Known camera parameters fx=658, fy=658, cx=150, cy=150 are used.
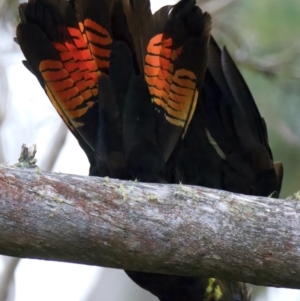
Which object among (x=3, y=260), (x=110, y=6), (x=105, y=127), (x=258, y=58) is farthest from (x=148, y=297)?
(x=110, y=6)

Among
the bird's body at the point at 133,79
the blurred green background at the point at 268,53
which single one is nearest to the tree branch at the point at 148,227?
the bird's body at the point at 133,79

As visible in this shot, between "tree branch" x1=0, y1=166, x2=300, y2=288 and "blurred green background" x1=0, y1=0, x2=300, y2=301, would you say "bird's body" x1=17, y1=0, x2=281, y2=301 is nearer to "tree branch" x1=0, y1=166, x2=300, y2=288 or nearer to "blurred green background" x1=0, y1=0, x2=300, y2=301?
"tree branch" x1=0, y1=166, x2=300, y2=288

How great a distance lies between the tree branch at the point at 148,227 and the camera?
4.80ft

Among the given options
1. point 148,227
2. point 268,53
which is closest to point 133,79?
point 148,227

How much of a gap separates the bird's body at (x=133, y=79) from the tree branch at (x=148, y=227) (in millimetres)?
539

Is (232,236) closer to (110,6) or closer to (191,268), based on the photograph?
(191,268)

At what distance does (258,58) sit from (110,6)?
157 centimetres

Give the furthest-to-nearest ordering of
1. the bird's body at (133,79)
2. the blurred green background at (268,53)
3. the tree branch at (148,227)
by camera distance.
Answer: the blurred green background at (268,53)
the bird's body at (133,79)
the tree branch at (148,227)

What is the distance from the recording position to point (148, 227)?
154 cm

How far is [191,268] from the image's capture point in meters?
1.58

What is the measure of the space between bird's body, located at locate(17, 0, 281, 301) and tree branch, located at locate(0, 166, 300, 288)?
0.54 m

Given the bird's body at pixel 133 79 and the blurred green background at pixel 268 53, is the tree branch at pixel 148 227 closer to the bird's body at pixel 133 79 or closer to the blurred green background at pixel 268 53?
the bird's body at pixel 133 79

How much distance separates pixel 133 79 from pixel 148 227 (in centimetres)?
74

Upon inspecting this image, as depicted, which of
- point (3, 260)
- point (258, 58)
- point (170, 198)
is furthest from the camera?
point (258, 58)
